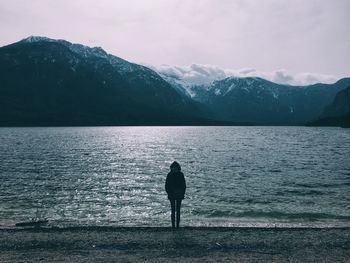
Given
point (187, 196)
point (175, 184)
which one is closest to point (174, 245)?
point (175, 184)

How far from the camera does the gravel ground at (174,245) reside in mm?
17250

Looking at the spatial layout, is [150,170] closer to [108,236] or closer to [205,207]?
[205,207]

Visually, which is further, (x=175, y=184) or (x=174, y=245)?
(x=175, y=184)

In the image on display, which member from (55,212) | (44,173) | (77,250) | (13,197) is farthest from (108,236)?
(44,173)

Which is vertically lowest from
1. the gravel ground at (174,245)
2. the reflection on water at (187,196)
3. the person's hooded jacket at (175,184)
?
the reflection on water at (187,196)

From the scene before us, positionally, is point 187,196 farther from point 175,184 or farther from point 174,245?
point 174,245

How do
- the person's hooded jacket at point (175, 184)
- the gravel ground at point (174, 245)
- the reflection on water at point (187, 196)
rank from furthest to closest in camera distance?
the reflection on water at point (187, 196) < the person's hooded jacket at point (175, 184) < the gravel ground at point (174, 245)

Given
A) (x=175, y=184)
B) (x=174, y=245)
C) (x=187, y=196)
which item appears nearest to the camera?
(x=174, y=245)

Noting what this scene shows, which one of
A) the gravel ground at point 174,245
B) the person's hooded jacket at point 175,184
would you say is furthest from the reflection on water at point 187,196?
the person's hooded jacket at point 175,184

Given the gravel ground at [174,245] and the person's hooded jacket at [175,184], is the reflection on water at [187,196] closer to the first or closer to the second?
the gravel ground at [174,245]

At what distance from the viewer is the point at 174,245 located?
19422 millimetres

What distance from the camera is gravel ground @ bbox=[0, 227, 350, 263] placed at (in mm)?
17250

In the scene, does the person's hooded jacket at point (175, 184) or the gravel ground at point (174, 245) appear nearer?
the gravel ground at point (174, 245)

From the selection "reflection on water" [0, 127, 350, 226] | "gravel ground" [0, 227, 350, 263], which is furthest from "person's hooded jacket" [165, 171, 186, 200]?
"reflection on water" [0, 127, 350, 226]
